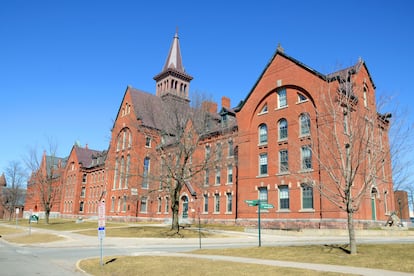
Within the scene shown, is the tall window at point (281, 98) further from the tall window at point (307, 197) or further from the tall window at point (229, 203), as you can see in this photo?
the tall window at point (229, 203)

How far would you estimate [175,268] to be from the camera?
11703 millimetres

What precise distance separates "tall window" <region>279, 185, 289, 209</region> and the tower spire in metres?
44.2

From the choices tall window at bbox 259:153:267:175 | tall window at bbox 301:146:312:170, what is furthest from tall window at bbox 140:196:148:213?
tall window at bbox 301:146:312:170

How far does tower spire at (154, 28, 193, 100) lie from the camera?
2968 inches

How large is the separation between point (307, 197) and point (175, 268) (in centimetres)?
2227

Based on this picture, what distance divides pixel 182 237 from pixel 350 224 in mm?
14858

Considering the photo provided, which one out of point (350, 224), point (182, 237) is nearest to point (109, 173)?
point (182, 237)

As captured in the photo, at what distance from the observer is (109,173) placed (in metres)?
59.0

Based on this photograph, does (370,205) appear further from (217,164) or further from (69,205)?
(69,205)

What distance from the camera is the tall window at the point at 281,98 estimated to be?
3544cm

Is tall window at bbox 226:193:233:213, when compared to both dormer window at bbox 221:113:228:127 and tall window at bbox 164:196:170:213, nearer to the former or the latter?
dormer window at bbox 221:113:228:127

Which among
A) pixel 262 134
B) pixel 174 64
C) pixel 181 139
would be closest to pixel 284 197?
pixel 262 134

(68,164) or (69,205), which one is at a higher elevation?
(68,164)

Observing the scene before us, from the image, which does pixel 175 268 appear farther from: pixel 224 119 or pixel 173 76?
pixel 173 76
